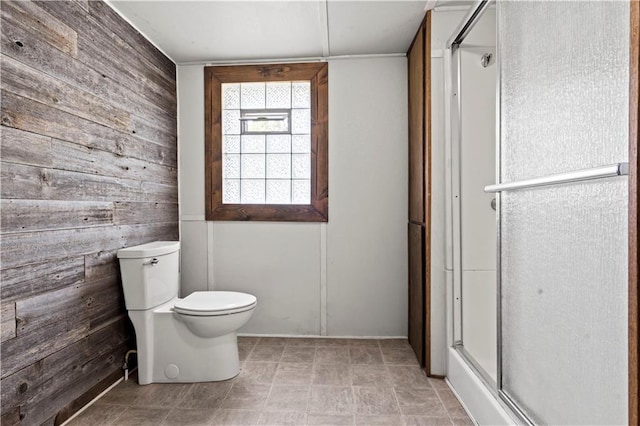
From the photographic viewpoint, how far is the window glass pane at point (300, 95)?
2783 mm

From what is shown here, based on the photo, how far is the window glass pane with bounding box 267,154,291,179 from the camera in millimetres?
2812

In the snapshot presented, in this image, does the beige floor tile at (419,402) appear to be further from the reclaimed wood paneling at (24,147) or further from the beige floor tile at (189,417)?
the reclaimed wood paneling at (24,147)

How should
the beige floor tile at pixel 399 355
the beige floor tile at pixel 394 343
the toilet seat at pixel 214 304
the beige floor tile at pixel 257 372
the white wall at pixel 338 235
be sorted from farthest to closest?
the white wall at pixel 338 235 < the beige floor tile at pixel 394 343 < the beige floor tile at pixel 399 355 < the beige floor tile at pixel 257 372 < the toilet seat at pixel 214 304

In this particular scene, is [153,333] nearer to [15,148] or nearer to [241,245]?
[241,245]

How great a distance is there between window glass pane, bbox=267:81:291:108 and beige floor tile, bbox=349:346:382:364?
6.02ft

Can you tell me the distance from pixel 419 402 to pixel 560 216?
4.08 ft

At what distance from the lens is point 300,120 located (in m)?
2.80

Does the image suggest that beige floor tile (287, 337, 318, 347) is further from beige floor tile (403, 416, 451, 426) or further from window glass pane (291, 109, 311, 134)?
window glass pane (291, 109, 311, 134)

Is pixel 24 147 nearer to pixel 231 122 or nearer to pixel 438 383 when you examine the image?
pixel 231 122

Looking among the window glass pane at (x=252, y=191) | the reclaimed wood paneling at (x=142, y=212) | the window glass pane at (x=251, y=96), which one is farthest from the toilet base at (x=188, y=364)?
the window glass pane at (x=251, y=96)

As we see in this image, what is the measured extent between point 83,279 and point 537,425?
196 cm

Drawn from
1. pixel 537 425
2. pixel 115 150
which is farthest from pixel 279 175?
pixel 537 425

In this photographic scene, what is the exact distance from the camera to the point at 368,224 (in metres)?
2.71

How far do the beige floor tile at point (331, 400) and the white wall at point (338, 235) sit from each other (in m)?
0.77
